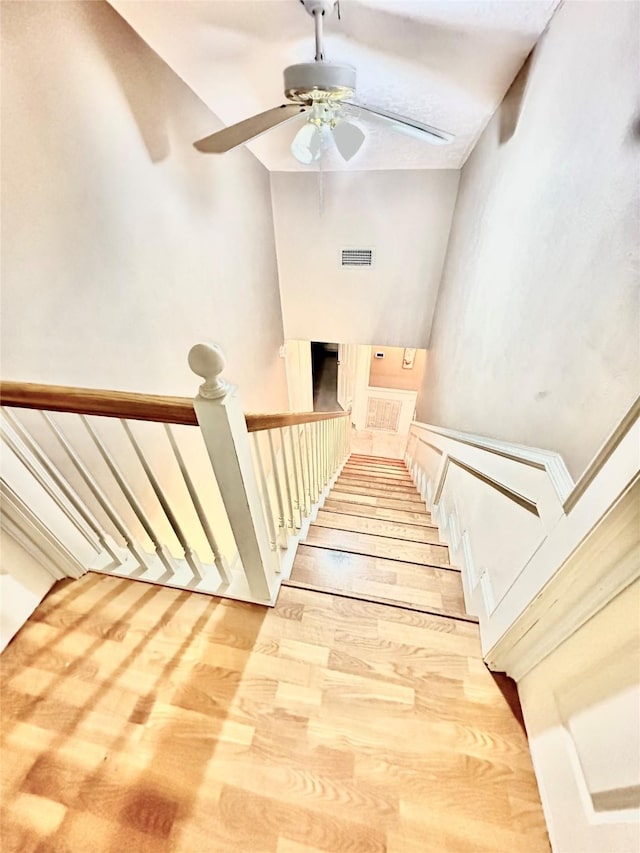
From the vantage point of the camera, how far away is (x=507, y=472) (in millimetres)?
1284

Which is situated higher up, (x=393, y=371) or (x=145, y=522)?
(x=393, y=371)

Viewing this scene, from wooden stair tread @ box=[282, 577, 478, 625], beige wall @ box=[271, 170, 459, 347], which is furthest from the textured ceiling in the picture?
wooden stair tread @ box=[282, 577, 478, 625]

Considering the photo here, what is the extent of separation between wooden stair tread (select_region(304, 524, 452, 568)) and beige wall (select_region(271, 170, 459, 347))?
2.91 metres

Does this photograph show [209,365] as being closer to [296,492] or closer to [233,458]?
[233,458]

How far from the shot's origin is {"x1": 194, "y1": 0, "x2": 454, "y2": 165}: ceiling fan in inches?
52.2

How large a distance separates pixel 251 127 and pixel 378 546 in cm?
213

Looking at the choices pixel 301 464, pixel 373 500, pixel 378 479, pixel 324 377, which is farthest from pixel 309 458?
pixel 324 377

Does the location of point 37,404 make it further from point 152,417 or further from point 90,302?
point 90,302

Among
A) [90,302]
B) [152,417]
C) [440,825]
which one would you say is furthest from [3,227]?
[440,825]

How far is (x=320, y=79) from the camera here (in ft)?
4.37

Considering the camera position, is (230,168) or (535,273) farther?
(230,168)

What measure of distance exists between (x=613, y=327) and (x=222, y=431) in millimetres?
1025

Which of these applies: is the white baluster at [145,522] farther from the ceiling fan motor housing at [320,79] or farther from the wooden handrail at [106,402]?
the ceiling fan motor housing at [320,79]

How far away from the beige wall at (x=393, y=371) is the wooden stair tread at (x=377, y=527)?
3.78m
